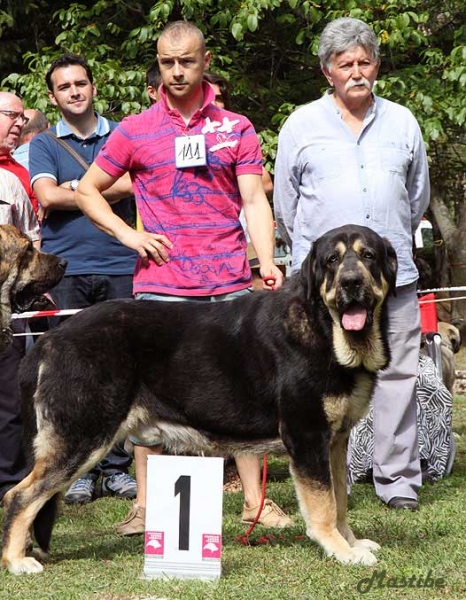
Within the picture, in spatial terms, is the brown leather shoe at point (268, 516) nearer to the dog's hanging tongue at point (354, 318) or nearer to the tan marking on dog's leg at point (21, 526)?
the tan marking on dog's leg at point (21, 526)

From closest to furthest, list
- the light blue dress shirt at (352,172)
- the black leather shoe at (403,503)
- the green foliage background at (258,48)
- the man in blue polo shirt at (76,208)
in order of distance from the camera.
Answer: the light blue dress shirt at (352,172), the black leather shoe at (403,503), the man in blue polo shirt at (76,208), the green foliage background at (258,48)

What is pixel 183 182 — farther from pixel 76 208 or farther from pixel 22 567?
pixel 22 567

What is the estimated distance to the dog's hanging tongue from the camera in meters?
4.29

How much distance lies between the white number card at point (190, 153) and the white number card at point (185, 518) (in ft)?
5.33

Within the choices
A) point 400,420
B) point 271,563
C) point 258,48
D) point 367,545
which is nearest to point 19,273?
point 271,563

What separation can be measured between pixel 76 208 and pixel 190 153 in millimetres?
1359

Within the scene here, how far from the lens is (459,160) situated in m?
16.1

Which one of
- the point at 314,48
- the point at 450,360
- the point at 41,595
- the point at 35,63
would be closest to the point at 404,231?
the point at 41,595

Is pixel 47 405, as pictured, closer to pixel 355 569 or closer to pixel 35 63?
pixel 355 569

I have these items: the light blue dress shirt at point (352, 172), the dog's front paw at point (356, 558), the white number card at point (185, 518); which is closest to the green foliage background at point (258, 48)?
the light blue dress shirt at point (352, 172)

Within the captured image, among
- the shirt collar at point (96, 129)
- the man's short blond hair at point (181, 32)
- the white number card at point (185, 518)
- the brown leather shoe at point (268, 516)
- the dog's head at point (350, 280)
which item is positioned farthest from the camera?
the shirt collar at point (96, 129)

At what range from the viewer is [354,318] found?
14.1 ft

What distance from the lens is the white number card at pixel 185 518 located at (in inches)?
162

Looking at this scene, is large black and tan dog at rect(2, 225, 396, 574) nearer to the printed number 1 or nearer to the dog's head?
the dog's head
